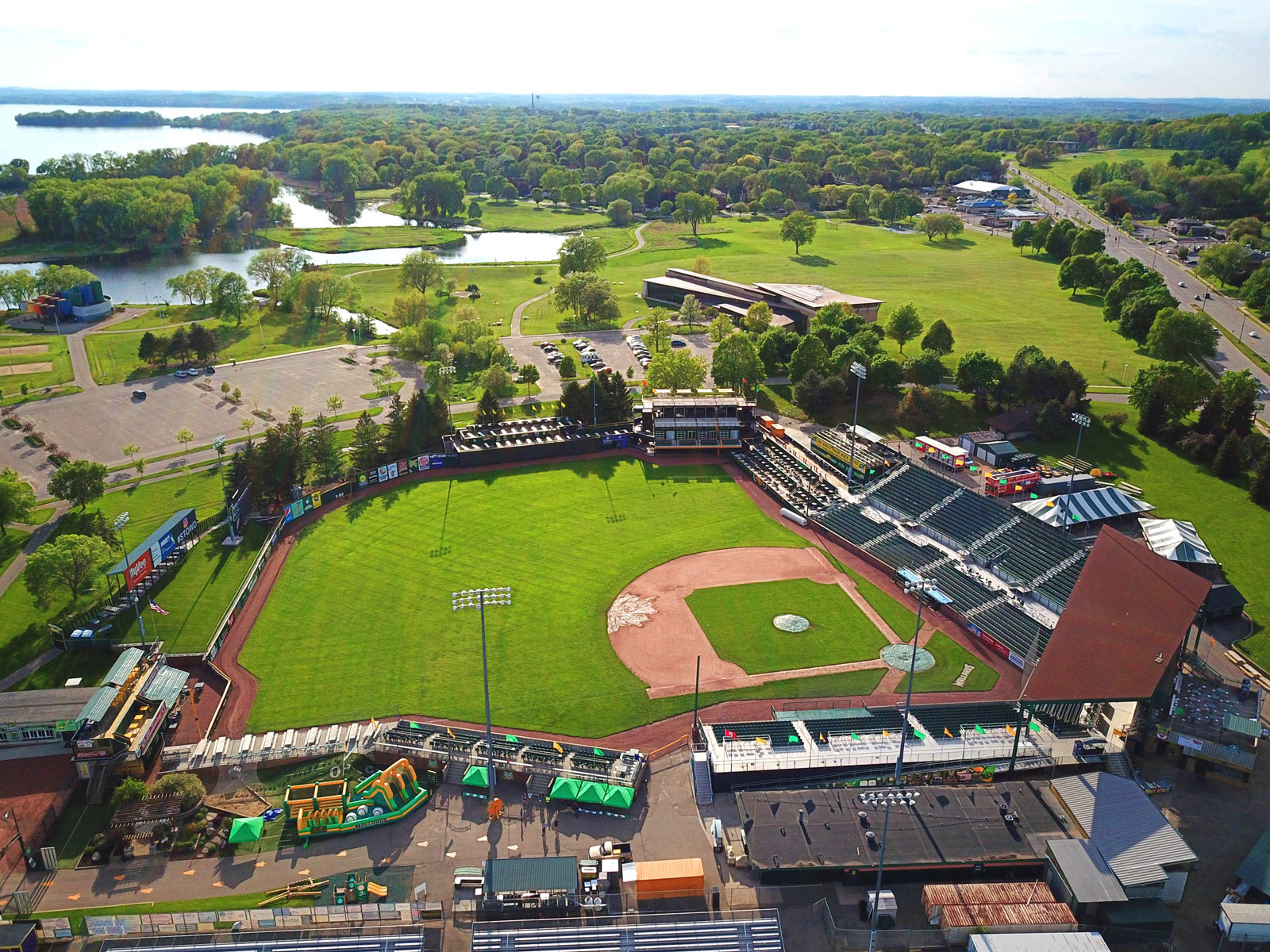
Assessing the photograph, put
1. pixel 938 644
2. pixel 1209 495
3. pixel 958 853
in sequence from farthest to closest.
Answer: pixel 1209 495 < pixel 938 644 < pixel 958 853

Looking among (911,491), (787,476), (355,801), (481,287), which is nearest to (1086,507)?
(911,491)

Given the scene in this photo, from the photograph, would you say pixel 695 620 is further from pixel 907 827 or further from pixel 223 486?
pixel 223 486

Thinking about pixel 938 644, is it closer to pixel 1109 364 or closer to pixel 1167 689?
pixel 1167 689

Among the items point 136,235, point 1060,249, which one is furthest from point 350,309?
point 1060,249

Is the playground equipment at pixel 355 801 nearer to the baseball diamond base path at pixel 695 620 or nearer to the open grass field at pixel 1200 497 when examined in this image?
the baseball diamond base path at pixel 695 620

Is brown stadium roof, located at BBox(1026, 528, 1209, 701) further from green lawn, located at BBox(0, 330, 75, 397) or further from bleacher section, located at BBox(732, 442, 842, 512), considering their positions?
green lawn, located at BBox(0, 330, 75, 397)

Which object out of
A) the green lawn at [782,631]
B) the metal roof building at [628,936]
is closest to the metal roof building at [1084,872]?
the metal roof building at [628,936]
